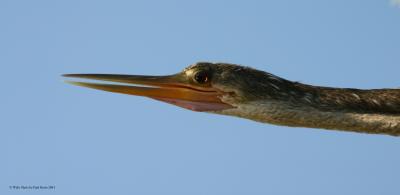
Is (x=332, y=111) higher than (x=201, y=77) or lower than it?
lower

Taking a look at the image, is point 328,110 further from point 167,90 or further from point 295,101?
point 167,90

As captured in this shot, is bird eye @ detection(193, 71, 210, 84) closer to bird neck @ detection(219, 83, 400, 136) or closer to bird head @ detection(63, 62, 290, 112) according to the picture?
bird head @ detection(63, 62, 290, 112)

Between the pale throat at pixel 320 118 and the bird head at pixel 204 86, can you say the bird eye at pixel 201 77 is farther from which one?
the pale throat at pixel 320 118

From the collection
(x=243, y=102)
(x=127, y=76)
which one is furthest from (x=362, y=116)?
(x=127, y=76)

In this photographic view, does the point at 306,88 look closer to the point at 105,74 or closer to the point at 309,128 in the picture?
the point at 309,128

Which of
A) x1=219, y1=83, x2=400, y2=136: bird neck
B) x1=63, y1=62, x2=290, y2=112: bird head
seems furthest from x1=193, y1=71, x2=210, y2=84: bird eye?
Answer: x1=219, y1=83, x2=400, y2=136: bird neck

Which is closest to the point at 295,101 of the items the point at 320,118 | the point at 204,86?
the point at 320,118
